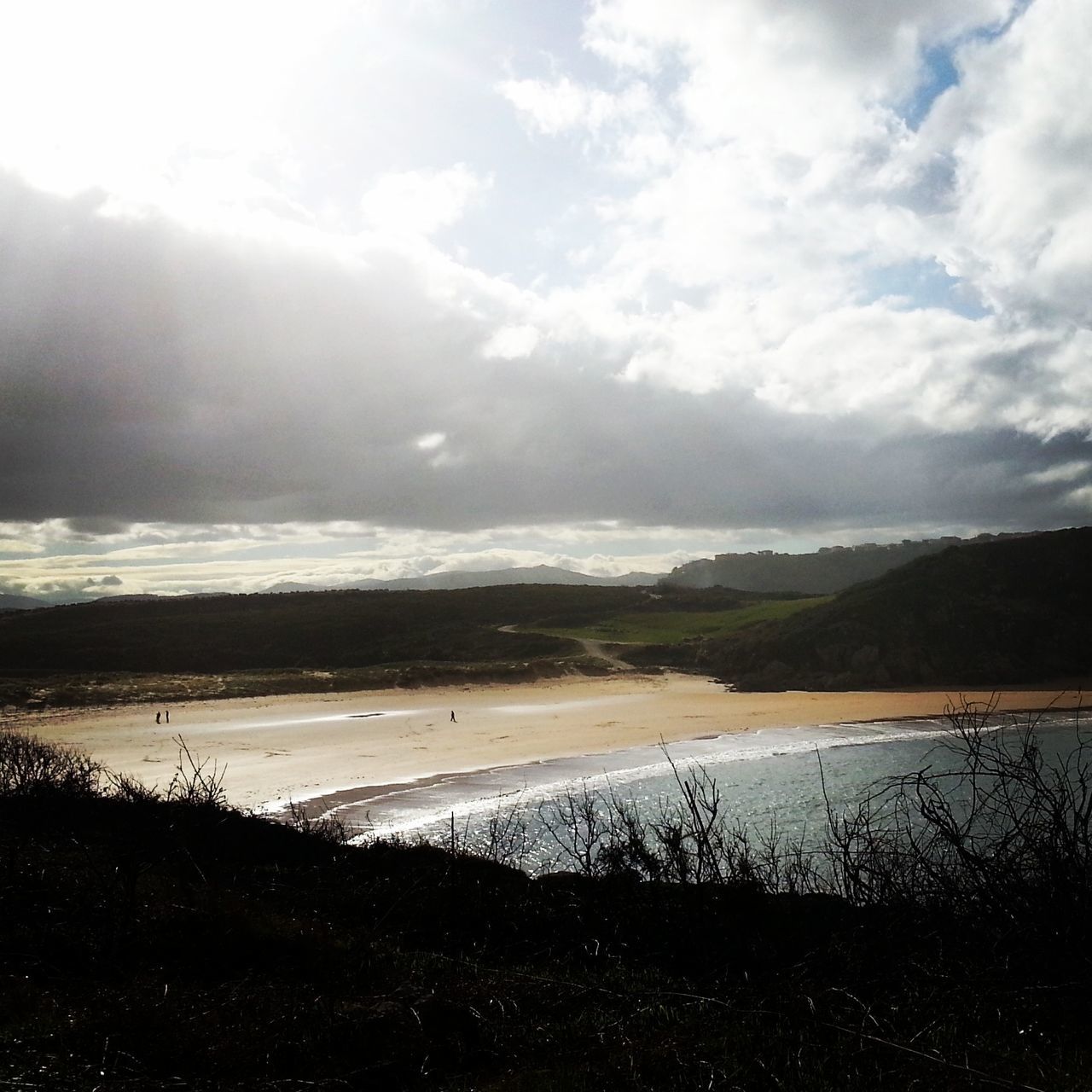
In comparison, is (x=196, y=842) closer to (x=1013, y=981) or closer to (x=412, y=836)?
(x=412, y=836)

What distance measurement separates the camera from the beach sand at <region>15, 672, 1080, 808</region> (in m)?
24.7

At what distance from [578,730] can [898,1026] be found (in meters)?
29.0

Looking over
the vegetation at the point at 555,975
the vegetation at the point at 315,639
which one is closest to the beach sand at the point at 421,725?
the vegetation at the point at 315,639

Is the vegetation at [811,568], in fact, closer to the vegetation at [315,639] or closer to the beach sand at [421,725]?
the vegetation at [315,639]

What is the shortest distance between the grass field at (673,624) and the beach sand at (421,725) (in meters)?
16.2

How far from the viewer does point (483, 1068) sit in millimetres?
4926

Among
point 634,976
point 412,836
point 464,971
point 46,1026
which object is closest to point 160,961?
point 46,1026

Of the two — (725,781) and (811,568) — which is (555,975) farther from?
(811,568)

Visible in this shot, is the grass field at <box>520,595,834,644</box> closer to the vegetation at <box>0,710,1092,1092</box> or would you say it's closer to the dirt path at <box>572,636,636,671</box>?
the dirt path at <box>572,636,636,671</box>

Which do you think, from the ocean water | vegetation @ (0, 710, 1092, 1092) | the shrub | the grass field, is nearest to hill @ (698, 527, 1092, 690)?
the grass field

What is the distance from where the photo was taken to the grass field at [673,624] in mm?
66312

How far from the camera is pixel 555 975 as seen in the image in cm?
669

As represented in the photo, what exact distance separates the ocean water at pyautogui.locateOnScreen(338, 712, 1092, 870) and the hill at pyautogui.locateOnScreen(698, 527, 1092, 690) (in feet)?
43.9

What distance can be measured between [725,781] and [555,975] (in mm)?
16882
